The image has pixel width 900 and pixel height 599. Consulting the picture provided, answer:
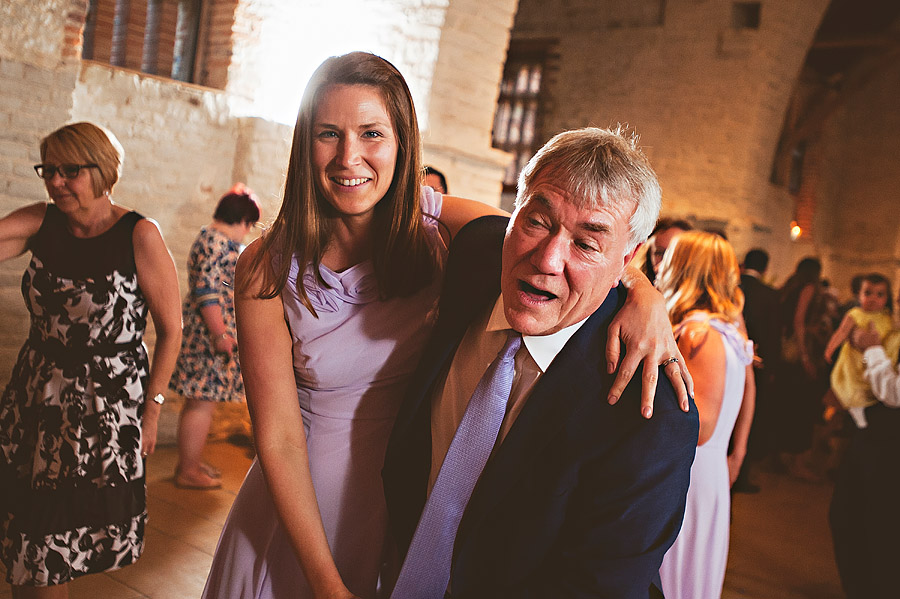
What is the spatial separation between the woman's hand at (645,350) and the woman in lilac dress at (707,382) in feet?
4.78

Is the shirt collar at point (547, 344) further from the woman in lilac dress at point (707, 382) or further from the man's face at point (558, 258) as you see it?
the woman in lilac dress at point (707, 382)

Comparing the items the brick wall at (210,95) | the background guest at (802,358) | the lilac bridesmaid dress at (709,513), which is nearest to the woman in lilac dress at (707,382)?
the lilac bridesmaid dress at (709,513)

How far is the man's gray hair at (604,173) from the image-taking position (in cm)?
134

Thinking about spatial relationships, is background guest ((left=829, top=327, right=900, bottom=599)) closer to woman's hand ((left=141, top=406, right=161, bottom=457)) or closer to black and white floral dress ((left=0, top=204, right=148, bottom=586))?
woman's hand ((left=141, top=406, right=161, bottom=457))

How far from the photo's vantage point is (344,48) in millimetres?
6004

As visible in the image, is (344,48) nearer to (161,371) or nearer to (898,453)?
(161,371)

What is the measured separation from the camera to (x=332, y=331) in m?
1.64

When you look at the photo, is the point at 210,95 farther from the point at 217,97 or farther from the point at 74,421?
the point at 74,421

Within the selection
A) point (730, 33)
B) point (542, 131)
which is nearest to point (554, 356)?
point (730, 33)

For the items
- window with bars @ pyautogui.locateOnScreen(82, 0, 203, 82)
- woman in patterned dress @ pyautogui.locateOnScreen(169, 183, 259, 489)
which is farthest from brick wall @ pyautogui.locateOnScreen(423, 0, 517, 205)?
window with bars @ pyautogui.locateOnScreen(82, 0, 203, 82)

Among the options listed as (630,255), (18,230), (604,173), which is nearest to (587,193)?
(604,173)

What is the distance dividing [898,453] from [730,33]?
8.34 metres

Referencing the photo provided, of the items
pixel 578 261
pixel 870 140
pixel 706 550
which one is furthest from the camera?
pixel 870 140

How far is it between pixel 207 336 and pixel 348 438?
3267 mm
